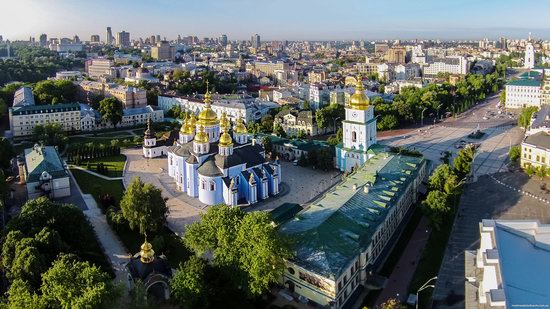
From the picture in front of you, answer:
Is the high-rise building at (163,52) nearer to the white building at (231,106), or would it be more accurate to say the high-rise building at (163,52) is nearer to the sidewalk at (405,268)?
the white building at (231,106)

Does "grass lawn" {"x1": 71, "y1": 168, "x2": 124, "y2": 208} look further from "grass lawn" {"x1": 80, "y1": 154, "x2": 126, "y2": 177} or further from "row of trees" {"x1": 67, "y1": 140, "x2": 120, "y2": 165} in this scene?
"row of trees" {"x1": 67, "y1": 140, "x2": 120, "y2": 165}

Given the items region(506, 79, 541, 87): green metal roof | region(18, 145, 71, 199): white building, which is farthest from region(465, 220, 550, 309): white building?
region(506, 79, 541, 87): green metal roof

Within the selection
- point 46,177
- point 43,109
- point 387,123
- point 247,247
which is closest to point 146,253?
point 247,247

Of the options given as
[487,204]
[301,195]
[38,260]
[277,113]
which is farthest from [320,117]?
[38,260]

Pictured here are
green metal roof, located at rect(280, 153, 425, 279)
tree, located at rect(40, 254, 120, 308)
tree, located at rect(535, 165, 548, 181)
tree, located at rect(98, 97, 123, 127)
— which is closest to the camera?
tree, located at rect(40, 254, 120, 308)

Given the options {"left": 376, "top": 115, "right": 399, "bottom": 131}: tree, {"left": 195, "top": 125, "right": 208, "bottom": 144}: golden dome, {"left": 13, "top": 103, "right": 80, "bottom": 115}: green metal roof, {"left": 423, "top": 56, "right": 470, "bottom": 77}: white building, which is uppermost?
{"left": 423, "top": 56, "right": 470, "bottom": 77}: white building

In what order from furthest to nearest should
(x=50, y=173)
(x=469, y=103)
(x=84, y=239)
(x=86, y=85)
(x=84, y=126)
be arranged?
(x=86, y=85), (x=469, y=103), (x=84, y=126), (x=50, y=173), (x=84, y=239)

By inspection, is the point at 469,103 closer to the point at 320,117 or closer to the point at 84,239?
the point at 320,117
